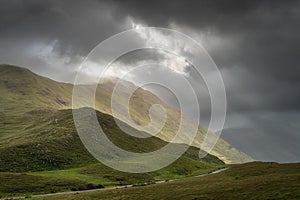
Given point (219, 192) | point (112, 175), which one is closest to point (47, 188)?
point (112, 175)

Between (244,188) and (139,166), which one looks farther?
(139,166)

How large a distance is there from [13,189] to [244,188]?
2730 inches

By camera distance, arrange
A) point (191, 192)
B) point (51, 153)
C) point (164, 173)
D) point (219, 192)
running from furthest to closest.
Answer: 1. point (51, 153)
2. point (164, 173)
3. point (191, 192)
4. point (219, 192)

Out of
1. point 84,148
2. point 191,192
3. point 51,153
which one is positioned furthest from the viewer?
point 84,148

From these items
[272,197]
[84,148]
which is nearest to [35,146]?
[84,148]

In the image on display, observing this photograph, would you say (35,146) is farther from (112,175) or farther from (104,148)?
(112,175)

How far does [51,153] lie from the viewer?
176 m

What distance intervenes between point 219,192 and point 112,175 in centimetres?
8050

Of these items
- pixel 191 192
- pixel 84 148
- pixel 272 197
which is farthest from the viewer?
pixel 84 148

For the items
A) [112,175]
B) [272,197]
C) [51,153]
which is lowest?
[272,197]

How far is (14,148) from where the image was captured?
584ft

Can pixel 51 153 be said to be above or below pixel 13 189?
above

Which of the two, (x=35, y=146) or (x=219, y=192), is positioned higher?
(x=35, y=146)

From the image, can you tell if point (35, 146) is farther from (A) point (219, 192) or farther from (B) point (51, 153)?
(A) point (219, 192)
